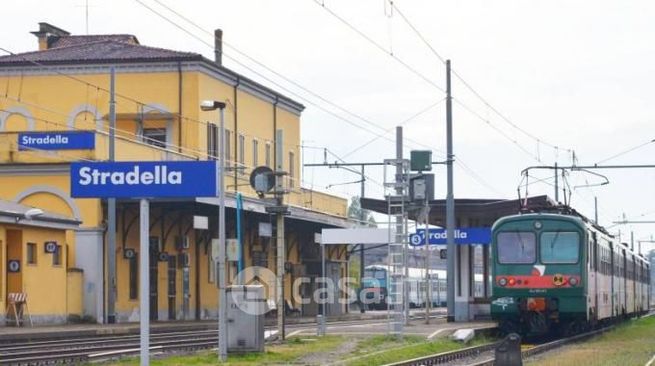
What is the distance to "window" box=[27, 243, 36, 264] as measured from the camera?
40.6 meters

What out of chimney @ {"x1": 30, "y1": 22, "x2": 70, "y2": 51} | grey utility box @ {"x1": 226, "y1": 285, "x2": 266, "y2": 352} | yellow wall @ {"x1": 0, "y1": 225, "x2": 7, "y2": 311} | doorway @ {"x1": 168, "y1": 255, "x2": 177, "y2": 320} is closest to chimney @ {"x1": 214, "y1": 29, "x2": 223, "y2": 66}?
chimney @ {"x1": 30, "y1": 22, "x2": 70, "y2": 51}

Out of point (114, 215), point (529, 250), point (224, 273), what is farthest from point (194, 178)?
point (114, 215)

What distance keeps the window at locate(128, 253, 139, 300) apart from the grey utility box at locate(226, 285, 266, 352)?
71.7 ft

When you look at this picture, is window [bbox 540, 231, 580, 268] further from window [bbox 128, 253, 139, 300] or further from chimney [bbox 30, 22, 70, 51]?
chimney [bbox 30, 22, 70, 51]

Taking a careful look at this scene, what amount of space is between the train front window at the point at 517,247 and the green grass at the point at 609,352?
2373 mm

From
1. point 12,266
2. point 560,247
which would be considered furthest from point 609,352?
point 12,266

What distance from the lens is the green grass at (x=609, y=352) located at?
79.6 ft

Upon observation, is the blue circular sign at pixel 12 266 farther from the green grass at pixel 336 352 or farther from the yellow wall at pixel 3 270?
the green grass at pixel 336 352

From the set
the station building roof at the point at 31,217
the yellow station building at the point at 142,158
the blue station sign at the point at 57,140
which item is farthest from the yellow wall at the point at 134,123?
the blue station sign at the point at 57,140

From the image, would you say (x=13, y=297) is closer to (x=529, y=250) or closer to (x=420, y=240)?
Result: (x=420, y=240)

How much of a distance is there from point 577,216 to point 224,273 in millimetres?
11823

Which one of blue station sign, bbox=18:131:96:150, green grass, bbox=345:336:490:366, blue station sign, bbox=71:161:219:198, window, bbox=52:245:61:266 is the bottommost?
green grass, bbox=345:336:490:366

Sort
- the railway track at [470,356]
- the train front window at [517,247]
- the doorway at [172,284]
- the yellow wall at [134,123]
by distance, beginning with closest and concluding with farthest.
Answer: the railway track at [470,356] < the train front window at [517,247] < the yellow wall at [134,123] < the doorway at [172,284]

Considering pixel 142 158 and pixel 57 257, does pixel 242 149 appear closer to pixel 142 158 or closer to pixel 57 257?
pixel 142 158
